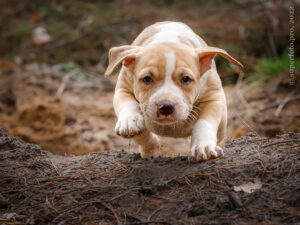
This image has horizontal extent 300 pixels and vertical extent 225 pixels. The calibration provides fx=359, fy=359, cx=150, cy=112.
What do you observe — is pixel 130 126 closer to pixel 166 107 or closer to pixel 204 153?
pixel 166 107

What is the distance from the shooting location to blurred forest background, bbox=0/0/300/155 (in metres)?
6.99

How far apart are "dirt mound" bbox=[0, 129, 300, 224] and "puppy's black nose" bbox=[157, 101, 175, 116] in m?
0.44

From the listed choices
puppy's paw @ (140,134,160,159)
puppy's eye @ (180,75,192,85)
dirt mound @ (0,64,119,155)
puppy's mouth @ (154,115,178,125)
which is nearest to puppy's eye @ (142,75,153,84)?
puppy's eye @ (180,75,192,85)

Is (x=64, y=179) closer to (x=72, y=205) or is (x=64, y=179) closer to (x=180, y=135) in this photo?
(x=72, y=205)

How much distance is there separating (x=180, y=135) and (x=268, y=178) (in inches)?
69.2

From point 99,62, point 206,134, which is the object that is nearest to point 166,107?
point 206,134

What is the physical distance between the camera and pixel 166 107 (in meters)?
3.32

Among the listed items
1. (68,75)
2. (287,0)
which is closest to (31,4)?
(68,75)

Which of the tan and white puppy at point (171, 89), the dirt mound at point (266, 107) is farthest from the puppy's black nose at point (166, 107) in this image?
the dirt mound at point (266, 107)

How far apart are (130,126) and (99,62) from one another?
7.27 m

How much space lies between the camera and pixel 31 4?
44.2 feet

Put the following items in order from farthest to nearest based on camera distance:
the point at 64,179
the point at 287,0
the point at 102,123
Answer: the point at 287,0 < the point at 102,123 < the point at 64,179

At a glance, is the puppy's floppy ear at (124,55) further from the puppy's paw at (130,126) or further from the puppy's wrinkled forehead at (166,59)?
the puppy's paw at (130,126)

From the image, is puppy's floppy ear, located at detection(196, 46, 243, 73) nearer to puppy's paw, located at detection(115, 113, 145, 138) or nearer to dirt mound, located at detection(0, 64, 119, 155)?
puppy's paw, located at detection(115, 113, 145, 138)
